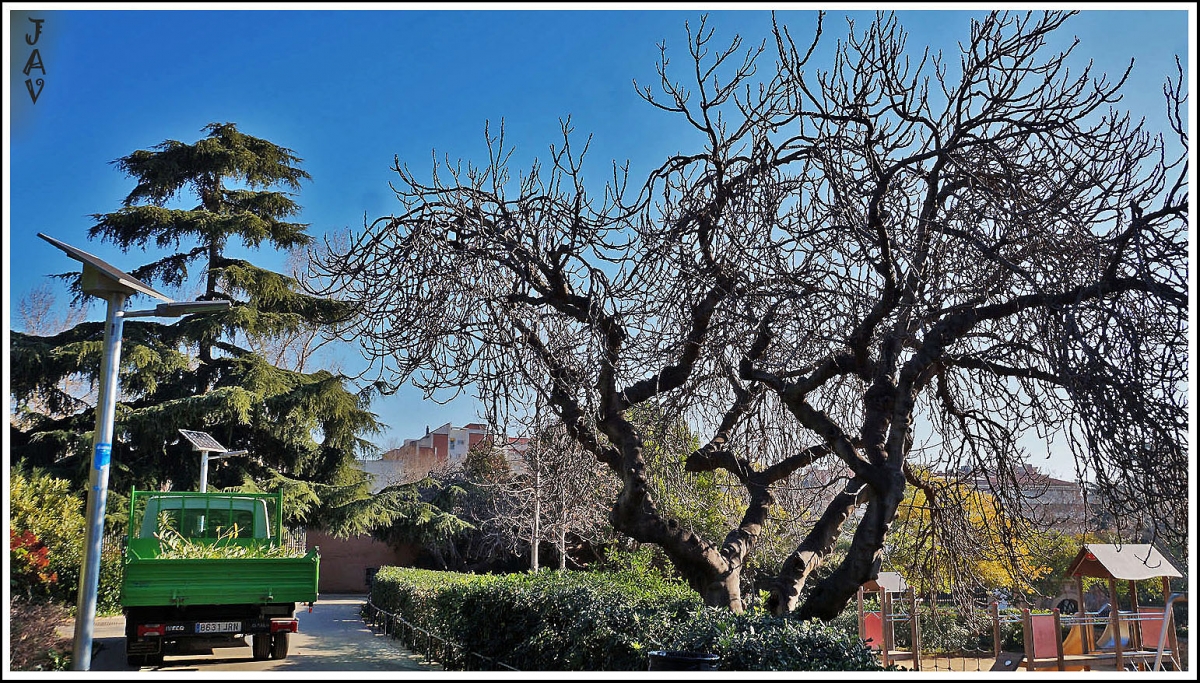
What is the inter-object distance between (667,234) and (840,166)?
1.19 m

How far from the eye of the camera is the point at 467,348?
22.0 feet

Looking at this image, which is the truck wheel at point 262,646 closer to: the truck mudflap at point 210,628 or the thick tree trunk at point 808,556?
the truck mudflap at point 210,628

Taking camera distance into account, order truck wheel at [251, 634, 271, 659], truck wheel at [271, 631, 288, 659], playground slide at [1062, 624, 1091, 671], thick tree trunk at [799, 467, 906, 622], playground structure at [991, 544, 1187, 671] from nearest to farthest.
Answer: thick tree trunk at [799, 467, 906, 622] < truck wheel at [251, 634, 271, 659] < truck wheel at [271, 631, 288, 659] < playground structure at [991, 544, 1187, 671] < playground slide at [1062, 624, 1091, 671]

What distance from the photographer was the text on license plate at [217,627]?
1000 cm

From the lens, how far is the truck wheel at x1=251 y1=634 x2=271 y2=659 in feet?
35.3

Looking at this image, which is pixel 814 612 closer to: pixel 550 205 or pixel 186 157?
pixel 550 205

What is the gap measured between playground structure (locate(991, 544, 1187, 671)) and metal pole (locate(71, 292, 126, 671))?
40.4ft

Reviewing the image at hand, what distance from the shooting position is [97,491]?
21.0 ft

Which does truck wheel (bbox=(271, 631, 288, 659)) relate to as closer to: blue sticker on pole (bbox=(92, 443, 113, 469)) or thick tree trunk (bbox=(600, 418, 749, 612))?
blue sticker on pole (bbox=(92, 443, 113, 469))

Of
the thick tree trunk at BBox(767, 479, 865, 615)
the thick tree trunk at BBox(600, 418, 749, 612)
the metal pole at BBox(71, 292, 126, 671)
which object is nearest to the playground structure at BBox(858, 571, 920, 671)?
the thick tree trunk at BBox(767, 479, 865, 615)

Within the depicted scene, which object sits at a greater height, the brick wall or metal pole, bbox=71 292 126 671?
metal pole, bbox=71 292 126 671

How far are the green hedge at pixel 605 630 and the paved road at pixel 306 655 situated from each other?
1055 mm

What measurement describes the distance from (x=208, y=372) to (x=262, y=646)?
12.9 meters

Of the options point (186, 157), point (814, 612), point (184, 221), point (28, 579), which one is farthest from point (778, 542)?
point (186, 157)
